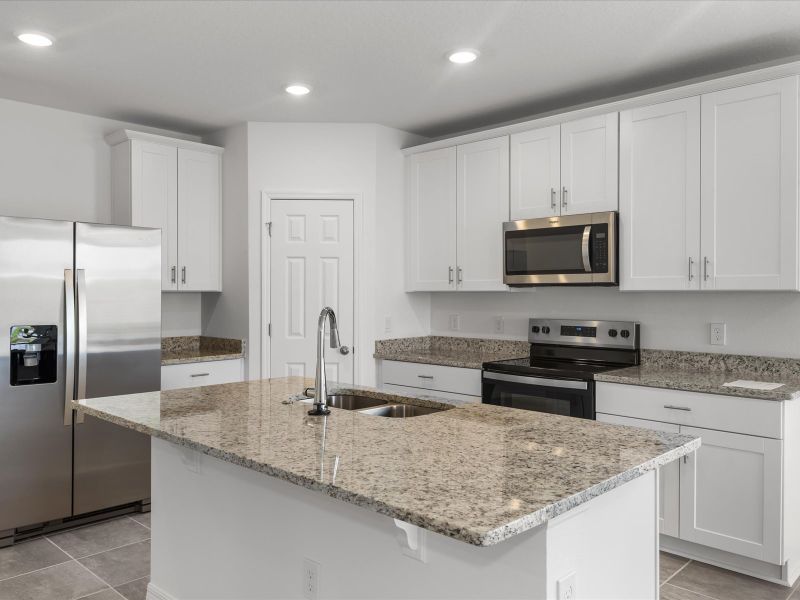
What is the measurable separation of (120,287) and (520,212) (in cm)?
243

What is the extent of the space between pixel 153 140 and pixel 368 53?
1889 mm

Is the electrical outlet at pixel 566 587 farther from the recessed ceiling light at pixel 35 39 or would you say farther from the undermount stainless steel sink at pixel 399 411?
the recessed ceiling light at pixel 35 39

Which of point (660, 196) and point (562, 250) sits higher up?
point (660, 196)

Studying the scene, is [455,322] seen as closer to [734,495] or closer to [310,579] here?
[734,495]

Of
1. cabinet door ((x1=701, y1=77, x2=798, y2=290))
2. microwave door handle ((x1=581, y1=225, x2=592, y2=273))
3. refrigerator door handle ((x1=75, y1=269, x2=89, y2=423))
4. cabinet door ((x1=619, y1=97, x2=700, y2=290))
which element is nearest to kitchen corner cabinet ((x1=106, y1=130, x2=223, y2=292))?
refrigerator door handle ((x1=75, y1=269, x2=89, y2=423))

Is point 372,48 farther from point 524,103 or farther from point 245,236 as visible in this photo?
point 245,236

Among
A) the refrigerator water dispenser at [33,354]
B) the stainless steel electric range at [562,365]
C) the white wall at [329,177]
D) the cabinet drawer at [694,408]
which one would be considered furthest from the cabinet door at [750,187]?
the refrigerator water dispenser at [33,354]

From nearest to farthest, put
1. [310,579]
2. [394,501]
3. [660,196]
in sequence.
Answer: [394,501], [310,579], [660,196]

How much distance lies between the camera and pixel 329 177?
173 inches

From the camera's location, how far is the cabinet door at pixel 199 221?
441cm

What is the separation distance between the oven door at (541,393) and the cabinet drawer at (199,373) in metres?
1.75

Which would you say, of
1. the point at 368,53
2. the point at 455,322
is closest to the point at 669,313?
the point at 455,322

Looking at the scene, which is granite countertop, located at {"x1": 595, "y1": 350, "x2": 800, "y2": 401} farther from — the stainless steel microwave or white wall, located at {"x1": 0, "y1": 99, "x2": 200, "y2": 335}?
white wall, located at {"x1": 0, "y1": 99, "x2": 200, "y2": 335}

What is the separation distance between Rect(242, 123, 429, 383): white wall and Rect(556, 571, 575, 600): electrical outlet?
3.04 meters
